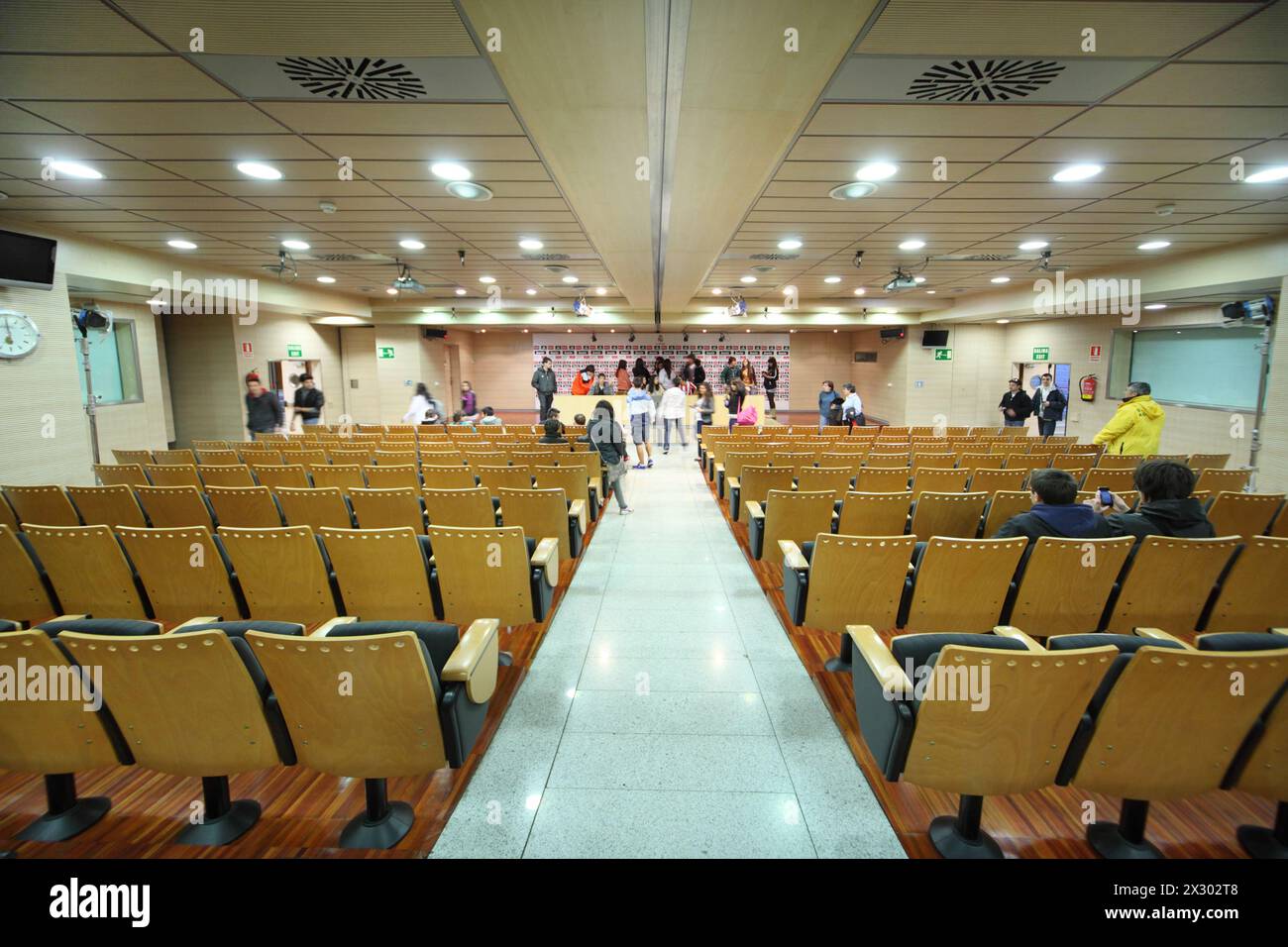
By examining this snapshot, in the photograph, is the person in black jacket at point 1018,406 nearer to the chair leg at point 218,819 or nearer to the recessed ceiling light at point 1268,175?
the recessed ceiling light at point 1268,175

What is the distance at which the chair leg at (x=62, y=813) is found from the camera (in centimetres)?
209

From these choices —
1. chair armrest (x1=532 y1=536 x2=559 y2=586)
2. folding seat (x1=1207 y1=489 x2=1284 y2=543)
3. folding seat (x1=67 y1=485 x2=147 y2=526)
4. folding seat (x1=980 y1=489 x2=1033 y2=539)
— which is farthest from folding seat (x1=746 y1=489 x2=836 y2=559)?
folding seat (x1=67 y1=485 x2=147 y2=526)

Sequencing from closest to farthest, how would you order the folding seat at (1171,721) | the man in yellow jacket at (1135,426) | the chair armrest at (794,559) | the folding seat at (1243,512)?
1. the folding seat at (1171,721)
2. the chair armrest at (794,559)
3. the folding seat at (1243,512)
4. the man in yellow jacket at (1135,426)

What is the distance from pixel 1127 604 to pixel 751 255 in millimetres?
7159

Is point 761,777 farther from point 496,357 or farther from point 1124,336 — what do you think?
point 496,357

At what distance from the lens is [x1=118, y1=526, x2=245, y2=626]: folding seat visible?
3.04 metres

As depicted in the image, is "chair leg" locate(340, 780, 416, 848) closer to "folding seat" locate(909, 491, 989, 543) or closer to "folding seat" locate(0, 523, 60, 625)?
"folding seat" locate(0, 523, 60, 625)

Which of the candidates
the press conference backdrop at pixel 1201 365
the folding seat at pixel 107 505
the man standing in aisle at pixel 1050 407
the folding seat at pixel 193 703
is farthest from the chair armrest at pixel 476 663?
the man standing in aisle at pixel 1050 407

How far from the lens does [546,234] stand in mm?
7430

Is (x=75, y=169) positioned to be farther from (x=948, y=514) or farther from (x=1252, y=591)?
(x=1252, y=591)

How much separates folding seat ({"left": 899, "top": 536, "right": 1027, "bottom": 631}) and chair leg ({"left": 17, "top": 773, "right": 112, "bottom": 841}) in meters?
3.87

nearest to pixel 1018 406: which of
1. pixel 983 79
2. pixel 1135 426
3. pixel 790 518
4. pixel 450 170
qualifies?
pixel 1135 426

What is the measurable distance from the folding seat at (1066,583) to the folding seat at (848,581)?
64 centimetres
